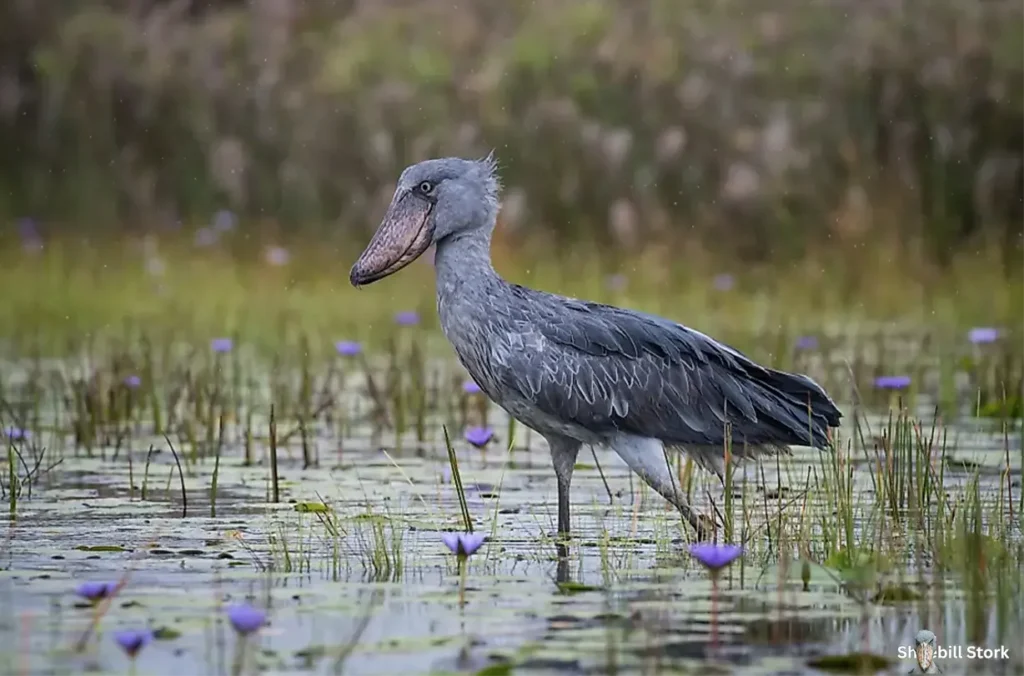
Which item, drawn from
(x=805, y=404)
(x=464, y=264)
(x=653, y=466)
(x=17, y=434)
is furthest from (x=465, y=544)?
(x=17, y=434)

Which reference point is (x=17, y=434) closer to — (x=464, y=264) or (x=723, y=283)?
(x=464, y=264)

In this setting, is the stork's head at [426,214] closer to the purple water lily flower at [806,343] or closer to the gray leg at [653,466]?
the gray leg at [653,466]

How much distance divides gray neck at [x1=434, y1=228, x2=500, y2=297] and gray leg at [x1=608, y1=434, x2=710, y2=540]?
2.31ft

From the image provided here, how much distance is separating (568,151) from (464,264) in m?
8.43

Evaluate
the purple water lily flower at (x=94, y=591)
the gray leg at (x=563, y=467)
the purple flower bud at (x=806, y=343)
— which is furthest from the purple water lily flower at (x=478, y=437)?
the purple flower bud at (x=806, y=343)

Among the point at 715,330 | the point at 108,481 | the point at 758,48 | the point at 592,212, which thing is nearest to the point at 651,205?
the point at 592,212

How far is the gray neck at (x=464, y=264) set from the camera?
680 centimetres

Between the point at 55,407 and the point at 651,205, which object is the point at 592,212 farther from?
the point at 55,407

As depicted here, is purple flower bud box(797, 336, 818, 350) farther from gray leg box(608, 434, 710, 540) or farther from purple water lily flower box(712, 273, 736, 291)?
gray leg box(608, 434, 710, 540)

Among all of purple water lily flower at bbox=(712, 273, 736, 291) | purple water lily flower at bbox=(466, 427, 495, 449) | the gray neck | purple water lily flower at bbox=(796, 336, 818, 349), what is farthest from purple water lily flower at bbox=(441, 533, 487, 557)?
purple water lily flower at bbox=(712, 273, 736, 291)

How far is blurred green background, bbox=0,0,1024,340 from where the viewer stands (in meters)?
14.1

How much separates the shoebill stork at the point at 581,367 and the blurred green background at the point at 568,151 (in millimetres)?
5864

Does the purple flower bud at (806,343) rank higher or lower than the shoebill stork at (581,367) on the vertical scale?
higher

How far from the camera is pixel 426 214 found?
6984 mm
